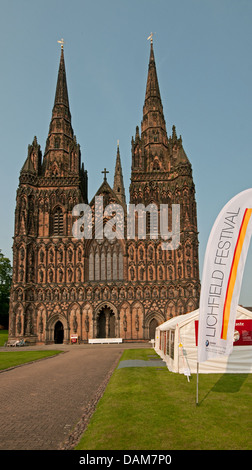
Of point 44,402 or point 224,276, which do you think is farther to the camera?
point 44,402

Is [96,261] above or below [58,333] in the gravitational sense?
above

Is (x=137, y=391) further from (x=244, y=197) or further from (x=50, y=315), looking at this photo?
(x=50, y=315)

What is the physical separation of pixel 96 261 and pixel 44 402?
38.5 metres

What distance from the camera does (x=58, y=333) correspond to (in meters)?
49.9

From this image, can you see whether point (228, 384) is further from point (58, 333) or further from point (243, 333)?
point (58, 333)

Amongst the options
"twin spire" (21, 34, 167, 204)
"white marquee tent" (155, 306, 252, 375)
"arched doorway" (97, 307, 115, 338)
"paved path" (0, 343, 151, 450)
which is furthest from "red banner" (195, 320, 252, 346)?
"twin spire" (21, 34, 167, 204)

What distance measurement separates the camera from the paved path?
27.4 feet

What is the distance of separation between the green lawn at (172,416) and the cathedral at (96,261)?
3276cm

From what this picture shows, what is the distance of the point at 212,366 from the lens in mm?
16922

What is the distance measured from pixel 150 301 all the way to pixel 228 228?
3830cm

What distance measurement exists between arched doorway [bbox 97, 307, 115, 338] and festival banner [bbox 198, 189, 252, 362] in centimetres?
3956

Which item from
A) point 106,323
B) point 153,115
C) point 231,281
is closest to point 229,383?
point 231,281

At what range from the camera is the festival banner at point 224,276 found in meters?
10.6

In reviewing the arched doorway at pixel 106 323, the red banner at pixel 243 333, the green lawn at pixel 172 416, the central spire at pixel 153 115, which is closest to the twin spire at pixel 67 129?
the central spire at pixel 153 115
